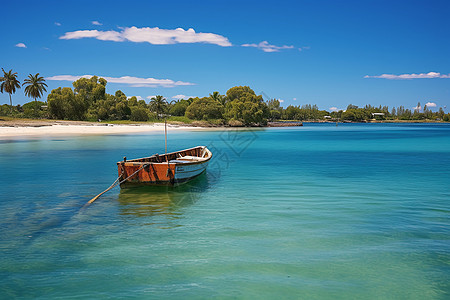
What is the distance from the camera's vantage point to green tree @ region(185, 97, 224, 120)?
463 feet

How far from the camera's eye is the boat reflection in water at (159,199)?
12.6 meters

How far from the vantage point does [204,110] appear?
140875 mm

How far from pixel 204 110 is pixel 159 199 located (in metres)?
128

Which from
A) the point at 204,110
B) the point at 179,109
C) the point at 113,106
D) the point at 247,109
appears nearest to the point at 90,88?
the point at 113,106

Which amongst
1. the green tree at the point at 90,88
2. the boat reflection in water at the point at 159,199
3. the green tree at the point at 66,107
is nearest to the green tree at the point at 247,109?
the green tree at the point at 90,88

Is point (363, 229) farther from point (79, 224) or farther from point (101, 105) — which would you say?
point (101, 105)

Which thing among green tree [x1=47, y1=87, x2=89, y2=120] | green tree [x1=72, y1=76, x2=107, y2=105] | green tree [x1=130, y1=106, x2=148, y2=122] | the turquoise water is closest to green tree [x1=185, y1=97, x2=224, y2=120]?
green tree [x1=130, y1=106, x2=148, y2=122]

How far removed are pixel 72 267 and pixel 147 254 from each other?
1668mm

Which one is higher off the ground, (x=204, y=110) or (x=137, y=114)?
(x=204, y=110)

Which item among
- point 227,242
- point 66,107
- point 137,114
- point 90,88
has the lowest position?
point 227,242

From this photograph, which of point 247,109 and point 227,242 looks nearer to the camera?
point 227,242

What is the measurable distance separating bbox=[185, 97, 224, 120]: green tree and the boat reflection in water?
123703 mm

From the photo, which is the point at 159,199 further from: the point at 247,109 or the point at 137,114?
the point at 247,109

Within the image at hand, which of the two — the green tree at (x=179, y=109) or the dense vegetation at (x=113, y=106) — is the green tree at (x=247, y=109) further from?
the green tree at (x=179, y=109)
